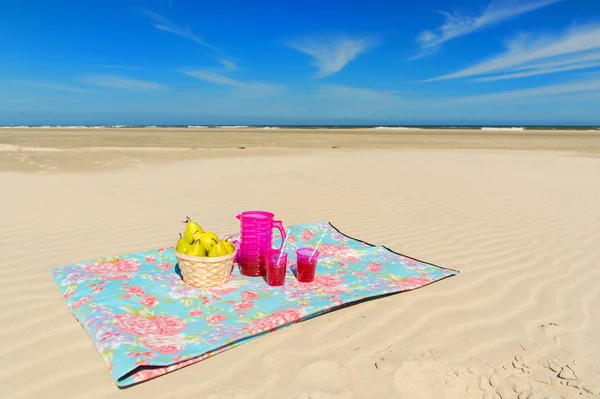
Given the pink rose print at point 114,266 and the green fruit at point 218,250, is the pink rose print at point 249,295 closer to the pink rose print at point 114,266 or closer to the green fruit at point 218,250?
the green fruit at point 218,250

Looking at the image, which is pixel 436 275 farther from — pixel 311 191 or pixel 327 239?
pixel 311 191

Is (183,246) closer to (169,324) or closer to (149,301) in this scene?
(149,301)

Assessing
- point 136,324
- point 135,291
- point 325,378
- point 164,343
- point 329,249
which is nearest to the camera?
point 325,378

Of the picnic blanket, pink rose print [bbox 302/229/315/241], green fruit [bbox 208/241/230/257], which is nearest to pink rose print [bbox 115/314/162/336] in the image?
the picnic blanket

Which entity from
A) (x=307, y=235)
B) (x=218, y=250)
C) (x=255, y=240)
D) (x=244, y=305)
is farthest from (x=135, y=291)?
(x=307, y=235)

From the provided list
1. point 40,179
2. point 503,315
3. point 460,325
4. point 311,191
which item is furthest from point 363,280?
point 40,179

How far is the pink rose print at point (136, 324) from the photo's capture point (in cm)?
237

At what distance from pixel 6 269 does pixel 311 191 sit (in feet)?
17.4

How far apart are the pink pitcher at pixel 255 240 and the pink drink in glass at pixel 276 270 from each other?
0.12 metres

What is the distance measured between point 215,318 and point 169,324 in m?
0.29

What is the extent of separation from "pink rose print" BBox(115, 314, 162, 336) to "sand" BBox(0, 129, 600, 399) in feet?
0.69

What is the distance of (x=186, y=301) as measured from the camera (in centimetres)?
281

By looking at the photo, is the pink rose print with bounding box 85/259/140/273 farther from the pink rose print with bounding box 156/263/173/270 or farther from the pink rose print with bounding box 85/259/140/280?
the pink rose print with bounding box 156/263/173/270

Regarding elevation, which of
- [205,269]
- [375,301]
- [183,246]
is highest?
[183,246]
